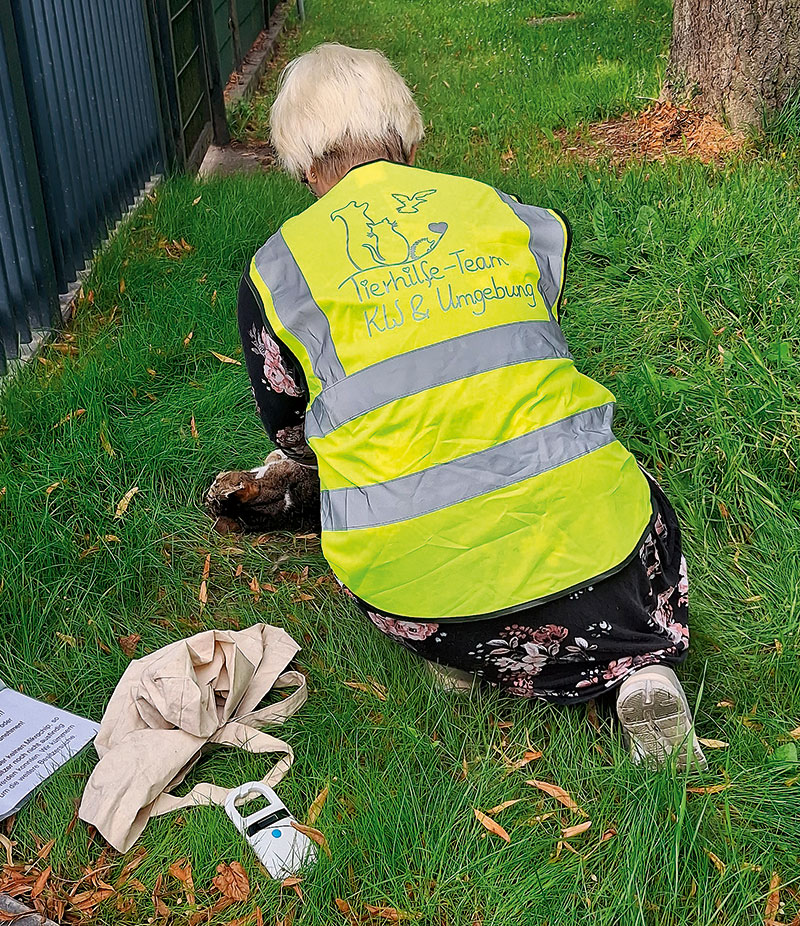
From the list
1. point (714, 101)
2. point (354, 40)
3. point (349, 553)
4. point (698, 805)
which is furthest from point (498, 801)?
point (354, 40)

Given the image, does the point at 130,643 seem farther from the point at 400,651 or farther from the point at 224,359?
the point at 224,359

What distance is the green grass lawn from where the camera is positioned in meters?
1.98

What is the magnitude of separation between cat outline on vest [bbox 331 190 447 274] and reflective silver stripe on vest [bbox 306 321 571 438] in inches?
7.6

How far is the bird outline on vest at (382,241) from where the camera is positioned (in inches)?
78.4

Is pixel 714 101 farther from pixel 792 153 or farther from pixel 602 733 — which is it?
pixel 602 733

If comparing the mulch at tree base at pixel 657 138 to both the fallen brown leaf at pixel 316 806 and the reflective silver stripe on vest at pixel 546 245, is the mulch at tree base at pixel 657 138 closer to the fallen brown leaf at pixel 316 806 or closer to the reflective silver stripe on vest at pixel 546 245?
the reflective silver stripe on vest at pixel 546 245

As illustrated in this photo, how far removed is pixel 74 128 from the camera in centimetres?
453

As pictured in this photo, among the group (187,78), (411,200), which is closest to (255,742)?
(411,200)

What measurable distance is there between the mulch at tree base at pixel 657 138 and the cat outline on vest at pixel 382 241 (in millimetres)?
3259

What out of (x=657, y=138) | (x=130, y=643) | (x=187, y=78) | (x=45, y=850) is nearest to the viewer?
(x=45, y=850)

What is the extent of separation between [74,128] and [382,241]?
3.09m

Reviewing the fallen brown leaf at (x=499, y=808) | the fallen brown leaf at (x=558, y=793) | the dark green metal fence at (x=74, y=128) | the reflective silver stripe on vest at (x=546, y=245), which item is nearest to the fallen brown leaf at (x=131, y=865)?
the fallen brown leaf at (x=499, y=808)

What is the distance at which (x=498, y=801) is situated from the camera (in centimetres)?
212

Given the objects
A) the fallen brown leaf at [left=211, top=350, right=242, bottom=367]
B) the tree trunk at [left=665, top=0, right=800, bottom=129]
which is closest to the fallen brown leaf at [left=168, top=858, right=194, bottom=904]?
the fallen brown leaf at [left=211, top=350, right=242, bottom=367]
